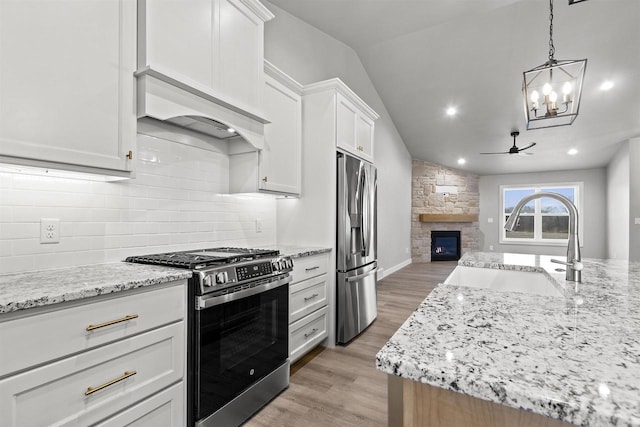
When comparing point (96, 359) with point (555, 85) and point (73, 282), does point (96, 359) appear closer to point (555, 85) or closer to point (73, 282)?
point (73, 282)

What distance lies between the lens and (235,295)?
174 cm

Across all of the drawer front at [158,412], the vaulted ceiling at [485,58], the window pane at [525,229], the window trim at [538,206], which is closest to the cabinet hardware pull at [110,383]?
the drawer front at [158,412]

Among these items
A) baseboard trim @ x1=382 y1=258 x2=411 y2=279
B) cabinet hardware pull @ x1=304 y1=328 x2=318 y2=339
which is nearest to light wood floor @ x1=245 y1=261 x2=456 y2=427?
cabinet hardware pull @ x1=304 y1=328 x2=318 y2=339

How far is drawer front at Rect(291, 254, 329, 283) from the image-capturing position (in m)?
2.46

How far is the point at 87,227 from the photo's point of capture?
173 centimetres

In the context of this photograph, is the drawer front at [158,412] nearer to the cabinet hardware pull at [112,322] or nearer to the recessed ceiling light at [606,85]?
the cabinet hardware pull at [112,322]

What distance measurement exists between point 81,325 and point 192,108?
1.22 metres

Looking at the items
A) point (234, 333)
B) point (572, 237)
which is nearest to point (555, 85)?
point (572, 237)

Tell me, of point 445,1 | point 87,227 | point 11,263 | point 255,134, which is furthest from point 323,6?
point 11,263

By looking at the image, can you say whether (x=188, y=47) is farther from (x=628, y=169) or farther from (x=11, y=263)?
(x=628, y=169)

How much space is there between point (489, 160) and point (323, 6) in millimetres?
5706

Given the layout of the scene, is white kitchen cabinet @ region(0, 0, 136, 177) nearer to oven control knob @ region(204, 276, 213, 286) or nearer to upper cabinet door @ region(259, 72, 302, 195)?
oven control knob @ region(204, 276, 213, 286)

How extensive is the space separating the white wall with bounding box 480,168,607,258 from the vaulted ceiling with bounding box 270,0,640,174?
1200mm

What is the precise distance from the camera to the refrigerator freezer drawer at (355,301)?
297 centimetres
